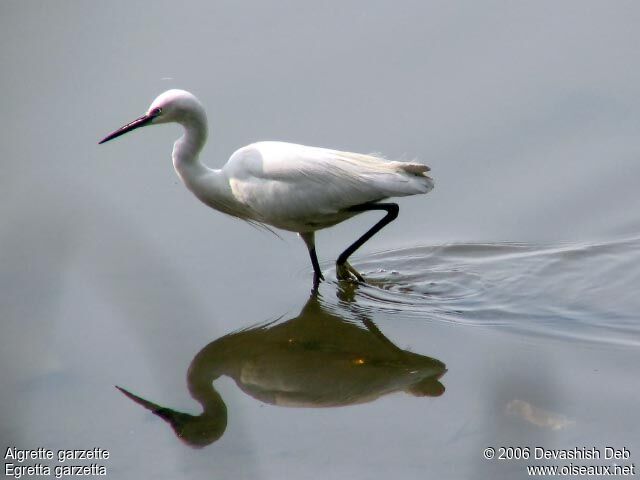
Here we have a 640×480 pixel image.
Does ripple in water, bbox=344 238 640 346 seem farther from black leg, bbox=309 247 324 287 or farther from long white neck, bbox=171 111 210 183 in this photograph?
→ long white neck, bbox=171 111 210 183

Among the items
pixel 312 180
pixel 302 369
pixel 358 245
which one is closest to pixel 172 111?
pixel 312 180

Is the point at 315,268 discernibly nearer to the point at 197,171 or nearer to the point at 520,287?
the point at 197,171

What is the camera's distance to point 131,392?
507 cm

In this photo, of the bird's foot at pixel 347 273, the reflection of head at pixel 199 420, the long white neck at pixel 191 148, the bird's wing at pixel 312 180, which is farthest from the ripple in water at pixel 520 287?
the reflection of head at pixel 199 420

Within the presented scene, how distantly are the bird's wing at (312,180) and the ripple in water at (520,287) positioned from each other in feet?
2.15

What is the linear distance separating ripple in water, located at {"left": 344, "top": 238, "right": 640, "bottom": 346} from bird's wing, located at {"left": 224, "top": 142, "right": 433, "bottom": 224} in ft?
2.15

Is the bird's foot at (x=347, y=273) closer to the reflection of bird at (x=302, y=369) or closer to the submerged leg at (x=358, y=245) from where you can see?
the submerged leg at (x=358, y=245)

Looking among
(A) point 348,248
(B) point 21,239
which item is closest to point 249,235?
(A) point 348,248

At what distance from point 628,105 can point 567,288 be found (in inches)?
84.7

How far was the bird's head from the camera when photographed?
584cm

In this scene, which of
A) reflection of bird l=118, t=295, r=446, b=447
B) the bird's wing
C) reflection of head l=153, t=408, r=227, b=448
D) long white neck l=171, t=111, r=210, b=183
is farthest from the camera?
long white neck l=171, t=111, r=210, b=183

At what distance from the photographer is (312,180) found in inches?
228

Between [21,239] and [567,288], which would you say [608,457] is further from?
[21,239]

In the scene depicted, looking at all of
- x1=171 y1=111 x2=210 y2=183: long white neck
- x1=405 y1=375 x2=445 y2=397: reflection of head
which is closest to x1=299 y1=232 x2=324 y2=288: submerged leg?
x1=171 y1=111 x2=210 y2=183: long white neck
